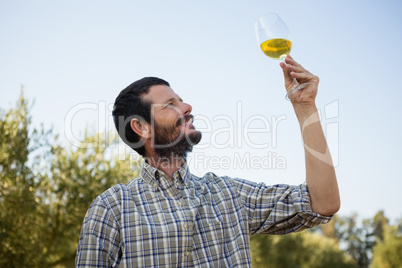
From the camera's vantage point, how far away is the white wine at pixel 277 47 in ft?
10.2

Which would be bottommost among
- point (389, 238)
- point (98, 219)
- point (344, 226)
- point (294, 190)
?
point (344, 226)

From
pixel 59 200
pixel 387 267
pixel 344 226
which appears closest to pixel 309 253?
pixel 387 267

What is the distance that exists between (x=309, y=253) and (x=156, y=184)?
3922 cm

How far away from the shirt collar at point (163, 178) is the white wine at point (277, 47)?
1.30 metres

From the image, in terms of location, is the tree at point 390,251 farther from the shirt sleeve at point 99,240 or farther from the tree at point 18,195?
the shirt sleeve at point 99,240

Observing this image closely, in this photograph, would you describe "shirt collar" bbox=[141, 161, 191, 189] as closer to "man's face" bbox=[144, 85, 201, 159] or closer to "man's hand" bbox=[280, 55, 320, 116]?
"man's face" bbox=[144, 85, 201, 159]

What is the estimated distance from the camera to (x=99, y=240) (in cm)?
241

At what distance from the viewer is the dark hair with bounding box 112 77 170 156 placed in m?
3.47

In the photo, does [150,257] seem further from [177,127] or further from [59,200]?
[59,200]

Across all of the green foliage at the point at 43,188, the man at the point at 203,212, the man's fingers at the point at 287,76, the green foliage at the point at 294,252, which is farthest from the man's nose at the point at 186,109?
the green foliage at the point at 294,252

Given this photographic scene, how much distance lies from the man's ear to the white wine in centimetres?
130

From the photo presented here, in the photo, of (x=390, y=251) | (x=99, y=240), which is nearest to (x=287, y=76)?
(x=99, y=240)

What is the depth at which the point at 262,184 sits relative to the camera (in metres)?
2.84

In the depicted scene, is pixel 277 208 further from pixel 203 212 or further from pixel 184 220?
pixel 184 220
